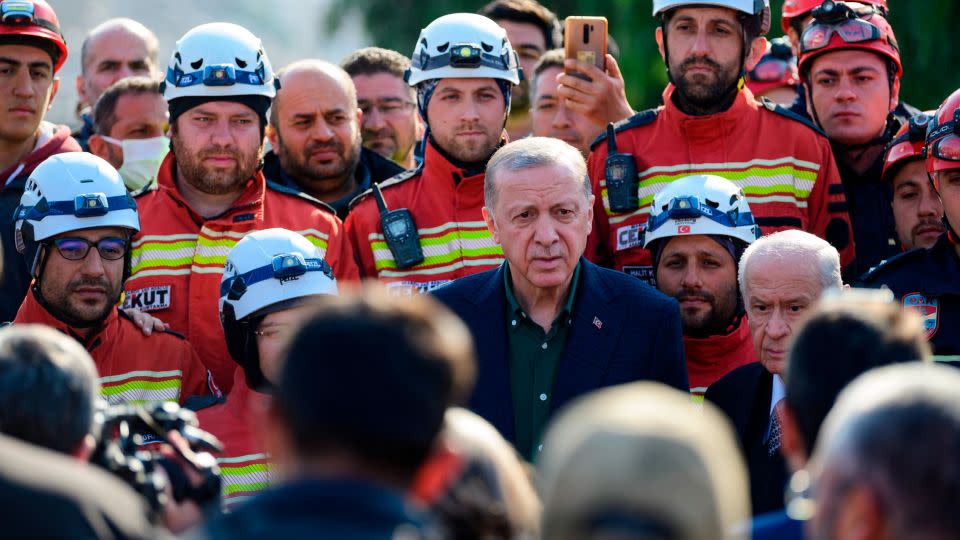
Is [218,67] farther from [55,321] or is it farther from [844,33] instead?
[844,33]

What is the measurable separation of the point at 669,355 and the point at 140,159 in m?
3.86

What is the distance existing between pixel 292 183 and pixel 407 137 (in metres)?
1.23

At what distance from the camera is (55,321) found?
636 cm

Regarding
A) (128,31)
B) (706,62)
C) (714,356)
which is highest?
(128,31)

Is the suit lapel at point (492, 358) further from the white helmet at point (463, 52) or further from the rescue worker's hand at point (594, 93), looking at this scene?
the rescue worker's hand at point (594, 93)

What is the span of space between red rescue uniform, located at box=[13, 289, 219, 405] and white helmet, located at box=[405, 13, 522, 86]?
184 cm

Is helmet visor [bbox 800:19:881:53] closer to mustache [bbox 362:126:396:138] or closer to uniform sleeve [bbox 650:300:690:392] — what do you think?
uniform sleeve [bbox 650:300:690:392]

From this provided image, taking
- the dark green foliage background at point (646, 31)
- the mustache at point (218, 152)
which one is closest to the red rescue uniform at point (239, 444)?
the mustache at point (218, 152)

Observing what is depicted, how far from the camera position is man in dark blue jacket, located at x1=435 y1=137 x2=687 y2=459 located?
223 inches

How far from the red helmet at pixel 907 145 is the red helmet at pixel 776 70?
6.31 feet

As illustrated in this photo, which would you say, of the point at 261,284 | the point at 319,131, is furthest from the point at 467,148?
the point at 261,284

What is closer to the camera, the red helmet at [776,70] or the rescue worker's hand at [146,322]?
the rescue worker's hand at [146,322]

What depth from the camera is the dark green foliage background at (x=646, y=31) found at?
11.7 m

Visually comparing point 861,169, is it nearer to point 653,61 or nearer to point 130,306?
point 130,306
